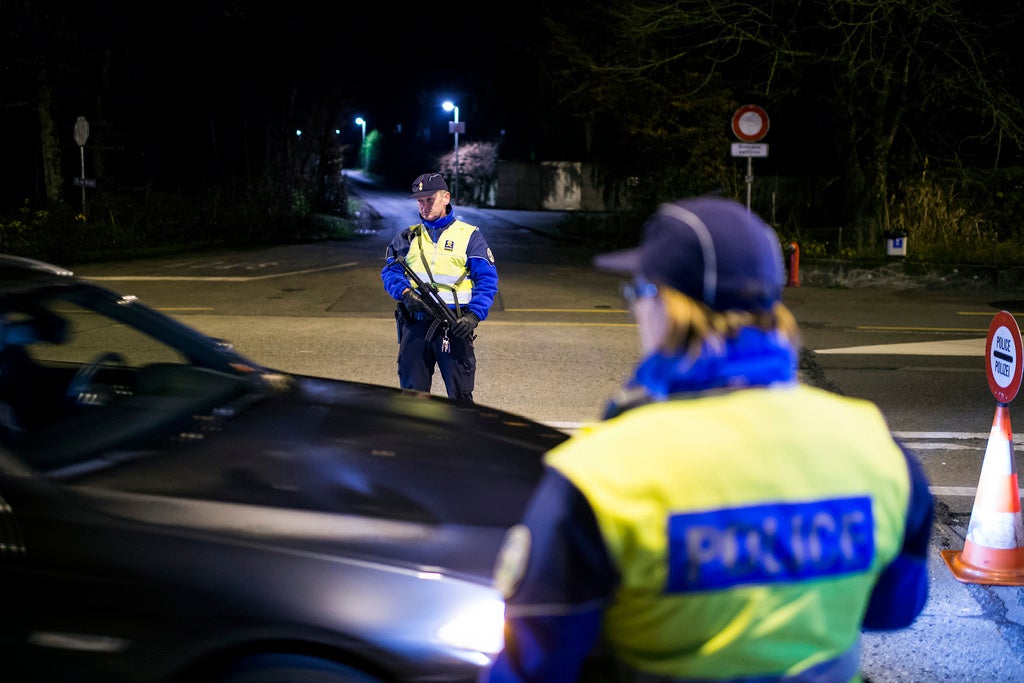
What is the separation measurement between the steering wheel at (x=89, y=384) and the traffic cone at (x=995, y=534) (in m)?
3.76

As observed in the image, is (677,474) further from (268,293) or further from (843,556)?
(268,293)

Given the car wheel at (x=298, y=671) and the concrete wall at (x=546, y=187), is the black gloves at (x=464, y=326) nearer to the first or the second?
the car wheel at (x=298, y=671)

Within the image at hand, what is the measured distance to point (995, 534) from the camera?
15.6ft

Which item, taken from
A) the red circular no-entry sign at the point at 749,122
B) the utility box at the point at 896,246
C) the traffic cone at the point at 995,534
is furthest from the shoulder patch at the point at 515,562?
the red circular no-entry sign at the point at 749,122

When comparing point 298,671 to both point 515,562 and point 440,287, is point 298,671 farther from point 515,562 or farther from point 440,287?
point 440,287

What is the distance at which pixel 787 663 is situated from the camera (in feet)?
5.25

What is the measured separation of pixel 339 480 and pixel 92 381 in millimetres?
1538

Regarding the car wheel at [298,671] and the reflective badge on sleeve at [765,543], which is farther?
the car wheel at [298,671]

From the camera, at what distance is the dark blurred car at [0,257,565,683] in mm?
2473

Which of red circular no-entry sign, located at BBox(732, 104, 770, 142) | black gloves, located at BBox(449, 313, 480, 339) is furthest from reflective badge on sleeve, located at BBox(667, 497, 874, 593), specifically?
red circular no-entry sign, located at BBox(732, 104, 770, 142)

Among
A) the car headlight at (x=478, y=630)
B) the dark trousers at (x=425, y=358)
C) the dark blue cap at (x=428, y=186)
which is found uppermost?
the dark blue cap at (x=428, y=186)

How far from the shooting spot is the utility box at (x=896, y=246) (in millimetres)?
16891

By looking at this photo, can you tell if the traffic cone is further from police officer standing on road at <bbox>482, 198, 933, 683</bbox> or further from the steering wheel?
the steering wheel

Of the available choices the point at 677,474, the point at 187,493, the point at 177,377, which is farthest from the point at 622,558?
the point at 177,377
